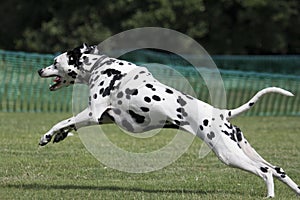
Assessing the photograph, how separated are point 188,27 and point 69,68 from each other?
28.2m

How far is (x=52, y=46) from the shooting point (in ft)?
120

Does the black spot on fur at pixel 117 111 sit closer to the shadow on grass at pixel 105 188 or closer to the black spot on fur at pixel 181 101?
the black spot on fur at pixel 181 101

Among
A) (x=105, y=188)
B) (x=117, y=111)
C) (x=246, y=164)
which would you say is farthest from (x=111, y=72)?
(x=246, y=164)

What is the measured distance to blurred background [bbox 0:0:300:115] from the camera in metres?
31.8

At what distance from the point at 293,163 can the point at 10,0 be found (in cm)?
3125

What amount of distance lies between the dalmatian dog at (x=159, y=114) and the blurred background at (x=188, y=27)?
17142 mm

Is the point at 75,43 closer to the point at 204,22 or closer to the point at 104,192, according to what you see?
the point at 204,22

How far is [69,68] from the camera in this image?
29.7ft

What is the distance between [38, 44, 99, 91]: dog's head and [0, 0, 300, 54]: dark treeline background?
83.2 feet

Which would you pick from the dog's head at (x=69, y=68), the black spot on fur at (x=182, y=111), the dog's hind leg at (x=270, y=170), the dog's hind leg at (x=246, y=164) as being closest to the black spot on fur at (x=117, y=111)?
the black spot on fur at (x=182, y=111)

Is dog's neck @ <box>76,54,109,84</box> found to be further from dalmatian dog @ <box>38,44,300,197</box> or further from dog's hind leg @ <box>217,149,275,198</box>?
dog's hind leg @ <box>217,149,275,198</box>

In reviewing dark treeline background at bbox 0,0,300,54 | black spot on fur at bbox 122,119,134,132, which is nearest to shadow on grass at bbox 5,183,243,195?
black spot on fur at bbox 122,119,134,132

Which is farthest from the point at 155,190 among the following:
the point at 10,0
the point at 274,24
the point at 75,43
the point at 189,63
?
the point at 10,0

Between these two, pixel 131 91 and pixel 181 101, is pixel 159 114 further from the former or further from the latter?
pixel 131 91
